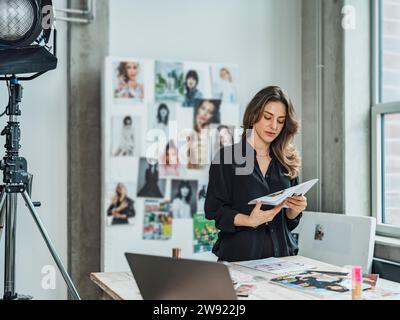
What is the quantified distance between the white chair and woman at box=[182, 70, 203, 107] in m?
1.04

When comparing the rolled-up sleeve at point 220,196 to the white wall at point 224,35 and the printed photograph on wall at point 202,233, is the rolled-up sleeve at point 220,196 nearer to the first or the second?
the printed photograph on wall at point 202,233

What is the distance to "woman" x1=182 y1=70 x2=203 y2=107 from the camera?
333 cm

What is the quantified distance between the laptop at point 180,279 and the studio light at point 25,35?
1.48 meters

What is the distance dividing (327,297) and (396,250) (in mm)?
1729

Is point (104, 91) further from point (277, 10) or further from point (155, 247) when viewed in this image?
point (277, 10)

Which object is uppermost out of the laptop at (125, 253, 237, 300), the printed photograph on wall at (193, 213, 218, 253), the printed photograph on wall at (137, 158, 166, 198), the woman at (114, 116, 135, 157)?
the woman at (114, 116, 135, 157)

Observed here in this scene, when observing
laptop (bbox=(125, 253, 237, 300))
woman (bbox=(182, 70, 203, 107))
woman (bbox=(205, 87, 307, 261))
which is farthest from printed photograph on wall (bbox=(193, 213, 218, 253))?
laptop (bbox=(125, 253, 237, 300))

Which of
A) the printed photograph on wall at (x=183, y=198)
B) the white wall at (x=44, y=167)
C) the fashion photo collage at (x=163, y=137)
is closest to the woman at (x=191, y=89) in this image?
the fashion photo collage at (x=163, y=137)

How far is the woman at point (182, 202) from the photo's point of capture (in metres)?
3.29

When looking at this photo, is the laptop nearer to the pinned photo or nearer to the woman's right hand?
the woman's right hand

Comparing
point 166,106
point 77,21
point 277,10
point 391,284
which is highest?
point 277,10

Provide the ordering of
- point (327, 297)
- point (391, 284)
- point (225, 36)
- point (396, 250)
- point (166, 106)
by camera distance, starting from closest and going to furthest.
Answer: point (327, 297) < point (391, 284) < point (396, 250) < point (166, 106) < point (225, 36)
